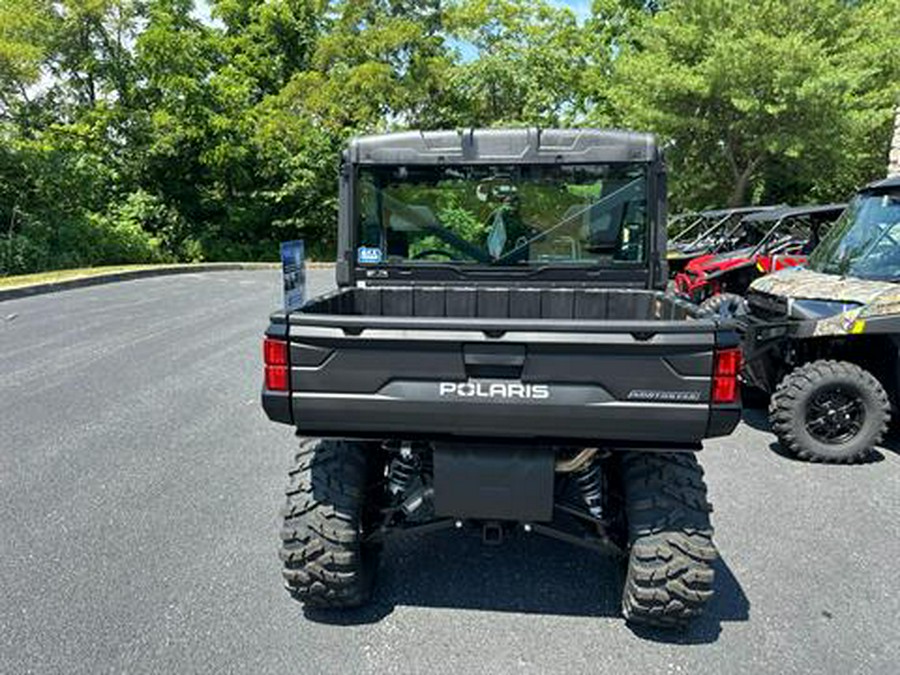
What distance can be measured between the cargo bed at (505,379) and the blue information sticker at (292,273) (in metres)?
0.72

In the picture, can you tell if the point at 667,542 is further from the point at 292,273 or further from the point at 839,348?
the point at 839,348

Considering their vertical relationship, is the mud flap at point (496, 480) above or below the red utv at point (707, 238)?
below

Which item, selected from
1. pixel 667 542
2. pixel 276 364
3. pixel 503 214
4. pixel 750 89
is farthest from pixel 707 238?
pixel 276 364

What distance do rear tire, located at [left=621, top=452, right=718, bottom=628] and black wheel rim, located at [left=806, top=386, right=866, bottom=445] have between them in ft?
8.24

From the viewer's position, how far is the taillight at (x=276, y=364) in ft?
8.11

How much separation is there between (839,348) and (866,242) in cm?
97

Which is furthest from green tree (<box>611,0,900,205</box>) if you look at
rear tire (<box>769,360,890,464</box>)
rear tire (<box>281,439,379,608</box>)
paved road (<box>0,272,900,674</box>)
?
rear tire (<box>281,439,379,608</box>)

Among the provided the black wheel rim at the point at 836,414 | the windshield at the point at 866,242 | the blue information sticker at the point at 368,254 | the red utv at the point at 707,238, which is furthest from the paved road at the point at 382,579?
the red utv at the point at 707,238

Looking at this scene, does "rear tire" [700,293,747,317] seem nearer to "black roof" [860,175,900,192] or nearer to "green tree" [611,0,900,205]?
"black roof" [860,175,900,192]

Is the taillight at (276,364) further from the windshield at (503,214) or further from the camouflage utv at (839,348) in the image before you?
the camouflage utv at (839,348)

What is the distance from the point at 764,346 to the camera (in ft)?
16.3

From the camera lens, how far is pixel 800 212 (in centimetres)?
838

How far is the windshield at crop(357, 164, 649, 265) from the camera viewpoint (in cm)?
384

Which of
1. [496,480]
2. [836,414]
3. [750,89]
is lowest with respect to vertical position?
[836,414]
